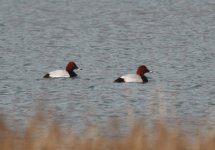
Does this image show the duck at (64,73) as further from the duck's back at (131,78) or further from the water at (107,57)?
the duck's back at (131,78)

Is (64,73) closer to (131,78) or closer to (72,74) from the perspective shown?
(72,74)

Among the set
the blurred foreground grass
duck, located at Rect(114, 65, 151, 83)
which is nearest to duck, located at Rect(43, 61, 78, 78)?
duck, located at Rect(114, 65, 151, 83)

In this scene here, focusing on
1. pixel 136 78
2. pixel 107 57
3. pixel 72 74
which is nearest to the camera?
pixel 136 78

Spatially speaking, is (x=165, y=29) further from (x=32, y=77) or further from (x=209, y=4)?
(x=32, y=77)

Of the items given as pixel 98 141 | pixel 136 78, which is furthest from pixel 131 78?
pixel 98 141

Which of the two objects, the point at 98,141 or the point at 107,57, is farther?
the point at 107,57

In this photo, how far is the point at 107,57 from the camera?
28703mm

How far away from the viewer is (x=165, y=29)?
38.2 m

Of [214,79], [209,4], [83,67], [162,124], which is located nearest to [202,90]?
[214,79]

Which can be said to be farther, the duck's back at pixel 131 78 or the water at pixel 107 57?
the duck's back at pixel 131 78

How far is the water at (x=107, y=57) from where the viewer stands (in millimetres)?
18188

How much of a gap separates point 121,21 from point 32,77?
17826 millimetres

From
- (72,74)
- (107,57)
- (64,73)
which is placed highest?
(64,73)

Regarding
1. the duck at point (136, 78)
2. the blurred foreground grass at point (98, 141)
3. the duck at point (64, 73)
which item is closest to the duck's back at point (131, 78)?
the duck at point (136, 78)
